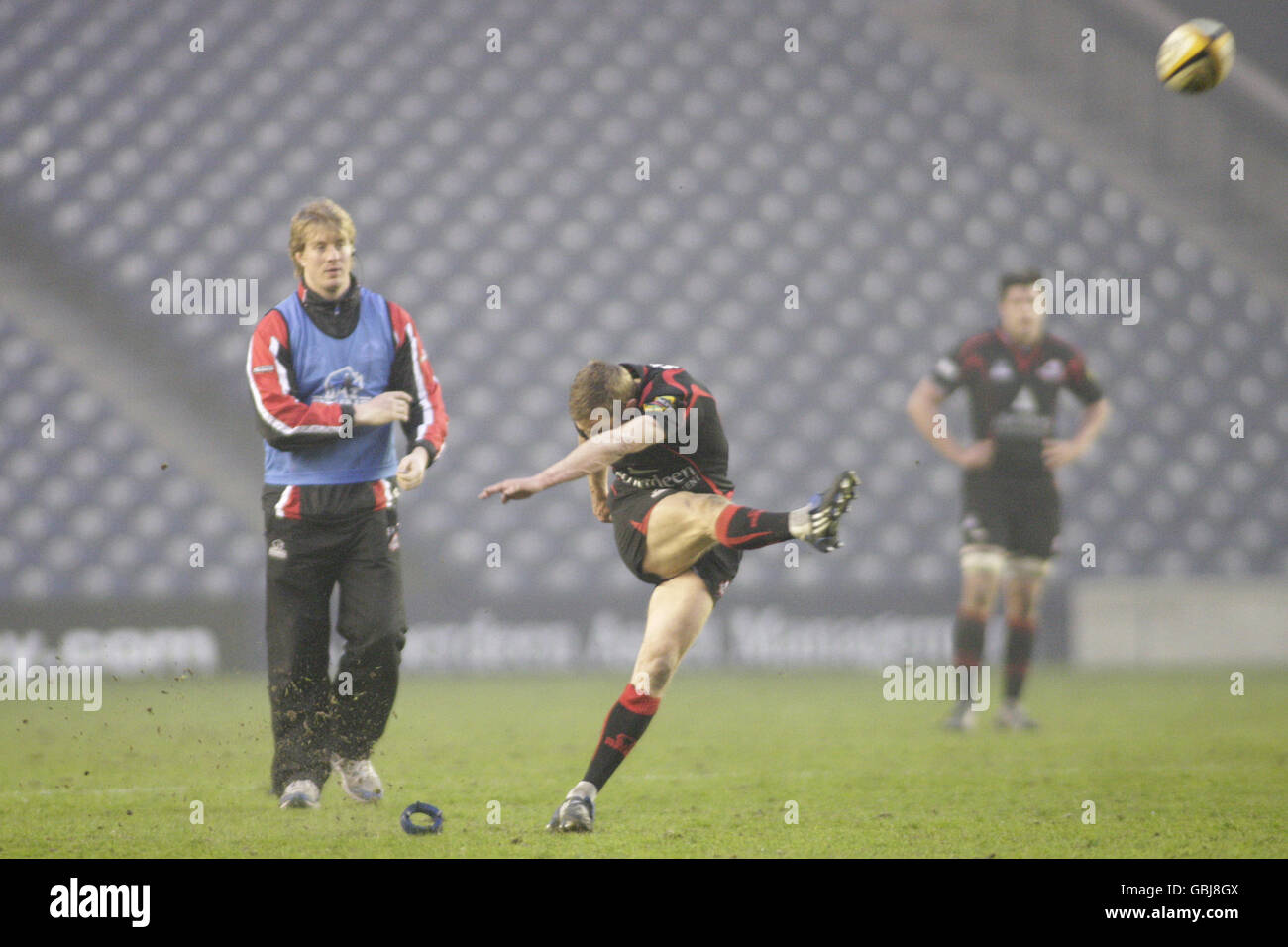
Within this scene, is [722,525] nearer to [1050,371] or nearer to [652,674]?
[652,674]

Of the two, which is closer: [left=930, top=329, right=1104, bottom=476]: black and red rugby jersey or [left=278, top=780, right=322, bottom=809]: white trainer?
[left=278, top=780, right=322, bottom=809]: white trainer

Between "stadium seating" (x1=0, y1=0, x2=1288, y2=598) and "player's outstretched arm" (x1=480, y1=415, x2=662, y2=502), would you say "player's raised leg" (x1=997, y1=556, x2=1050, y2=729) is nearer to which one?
"player's outstretched arm" (x1=480, y1=415, x2=662, y2=502)

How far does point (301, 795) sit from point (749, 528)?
5.06 feet

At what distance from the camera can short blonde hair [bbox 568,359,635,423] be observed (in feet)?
12.3

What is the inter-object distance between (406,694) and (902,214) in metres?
8.43

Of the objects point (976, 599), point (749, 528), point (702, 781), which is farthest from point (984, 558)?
point (749, 528)

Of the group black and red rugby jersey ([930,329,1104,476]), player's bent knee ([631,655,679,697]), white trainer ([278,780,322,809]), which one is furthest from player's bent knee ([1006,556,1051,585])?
white trainer ([278,780,322,809])

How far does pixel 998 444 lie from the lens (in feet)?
22.3

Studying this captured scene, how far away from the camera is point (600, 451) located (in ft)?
11.9

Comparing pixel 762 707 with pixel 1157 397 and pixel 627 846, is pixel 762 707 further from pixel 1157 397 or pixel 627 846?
pixel 1157 397

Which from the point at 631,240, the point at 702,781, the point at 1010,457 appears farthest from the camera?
the point at 631,240

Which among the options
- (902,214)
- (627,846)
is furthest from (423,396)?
(902,214)

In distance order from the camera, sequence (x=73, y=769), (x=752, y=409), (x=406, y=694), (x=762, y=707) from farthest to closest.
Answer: (x=752, y=409)
(x=406, y=694)
(x=762, y=707)
(x=73, y=769)

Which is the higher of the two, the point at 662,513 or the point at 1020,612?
the point at 662,513
